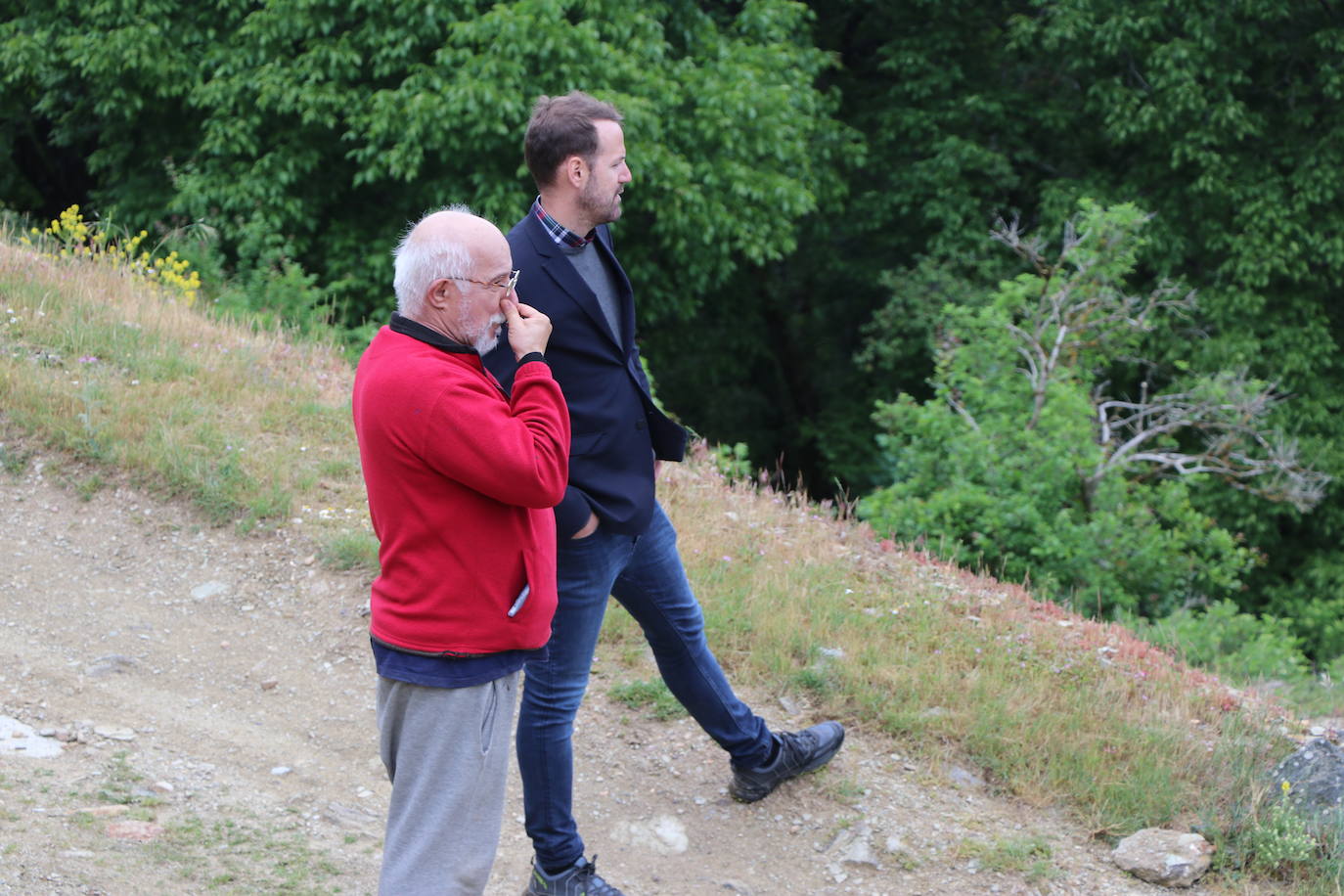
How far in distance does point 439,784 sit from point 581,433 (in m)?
0.83

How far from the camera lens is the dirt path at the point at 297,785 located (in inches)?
130

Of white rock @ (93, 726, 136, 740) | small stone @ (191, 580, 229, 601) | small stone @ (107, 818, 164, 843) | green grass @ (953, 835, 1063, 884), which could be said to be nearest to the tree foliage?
small stone @ (191, 580, 229, 601)

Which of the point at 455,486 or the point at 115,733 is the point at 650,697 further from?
the point at 455,486

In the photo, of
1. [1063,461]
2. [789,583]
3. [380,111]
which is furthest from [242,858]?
[380,111]

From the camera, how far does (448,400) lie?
219cm

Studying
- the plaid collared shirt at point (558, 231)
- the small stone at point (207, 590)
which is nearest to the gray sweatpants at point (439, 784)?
the plaid collared shirt at point (558, 231)

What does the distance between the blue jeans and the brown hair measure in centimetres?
85

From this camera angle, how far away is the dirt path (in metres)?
3.30

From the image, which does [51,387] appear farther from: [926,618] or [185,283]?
[926,618]

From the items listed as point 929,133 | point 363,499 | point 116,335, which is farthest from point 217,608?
point 929,133

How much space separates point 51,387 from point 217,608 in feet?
5.81

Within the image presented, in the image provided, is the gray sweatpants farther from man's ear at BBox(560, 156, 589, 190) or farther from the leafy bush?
the leafy bush

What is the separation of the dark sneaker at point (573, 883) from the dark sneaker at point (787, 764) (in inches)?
27.6

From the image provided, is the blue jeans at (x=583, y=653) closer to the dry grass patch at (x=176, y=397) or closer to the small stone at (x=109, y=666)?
the small stone at (x=109, y=666)
